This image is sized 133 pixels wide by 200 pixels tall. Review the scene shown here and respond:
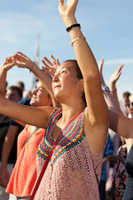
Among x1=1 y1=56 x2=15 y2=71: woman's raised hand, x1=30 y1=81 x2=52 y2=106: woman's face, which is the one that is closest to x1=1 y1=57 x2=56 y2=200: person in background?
x1=30 y1=81 x2=52 y2=106: woman's face

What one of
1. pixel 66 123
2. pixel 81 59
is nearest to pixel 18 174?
pixel 66 123

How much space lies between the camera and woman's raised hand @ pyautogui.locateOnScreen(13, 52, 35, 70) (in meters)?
3.04

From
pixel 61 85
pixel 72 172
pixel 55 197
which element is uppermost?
pixel 61 85

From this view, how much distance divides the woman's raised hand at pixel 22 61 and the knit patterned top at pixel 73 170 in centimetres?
108

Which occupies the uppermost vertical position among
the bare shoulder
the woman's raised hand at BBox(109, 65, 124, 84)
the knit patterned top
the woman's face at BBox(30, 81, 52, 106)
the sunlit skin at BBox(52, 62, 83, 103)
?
the woman's raised hand at BBox(109, 65, 124, 84)

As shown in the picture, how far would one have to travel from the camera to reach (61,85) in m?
2.32

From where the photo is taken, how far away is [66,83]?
91.5 inches

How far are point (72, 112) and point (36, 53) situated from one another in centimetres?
5101

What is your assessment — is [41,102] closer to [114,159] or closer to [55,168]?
[55,168]

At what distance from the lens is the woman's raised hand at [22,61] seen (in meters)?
3.04

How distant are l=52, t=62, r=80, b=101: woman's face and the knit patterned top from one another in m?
0.24

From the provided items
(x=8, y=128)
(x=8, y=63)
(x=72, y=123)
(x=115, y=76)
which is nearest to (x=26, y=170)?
(x=8, y=63)

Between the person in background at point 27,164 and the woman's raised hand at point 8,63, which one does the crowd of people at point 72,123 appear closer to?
the woman's raised hand at point 8,63

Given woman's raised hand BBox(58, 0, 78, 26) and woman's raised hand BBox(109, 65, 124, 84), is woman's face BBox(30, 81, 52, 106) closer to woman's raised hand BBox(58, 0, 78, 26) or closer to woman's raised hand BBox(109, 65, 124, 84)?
woman's raised hand BBox(109, 65, 124, 84)
